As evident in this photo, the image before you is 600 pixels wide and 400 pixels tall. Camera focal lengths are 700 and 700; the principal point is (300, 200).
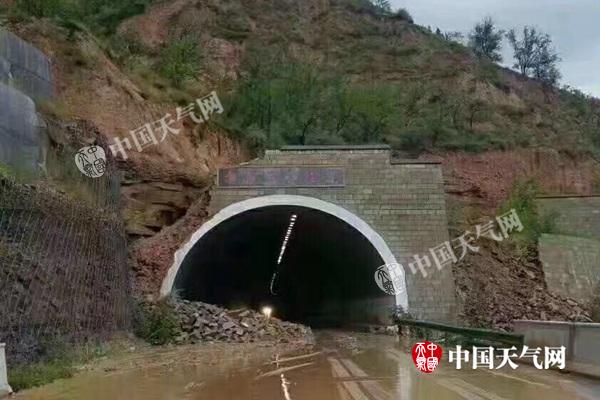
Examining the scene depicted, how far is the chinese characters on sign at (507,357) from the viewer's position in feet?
30.8

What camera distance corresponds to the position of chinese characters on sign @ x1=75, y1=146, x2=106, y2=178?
49.8 feet

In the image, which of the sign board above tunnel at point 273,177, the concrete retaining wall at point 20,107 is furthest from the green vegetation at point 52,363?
the sign board above tunnel at point 273,177

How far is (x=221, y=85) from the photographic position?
106ft

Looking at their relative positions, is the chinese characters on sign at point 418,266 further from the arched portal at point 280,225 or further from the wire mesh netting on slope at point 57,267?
the wire mesh netting on slope at point 57,267

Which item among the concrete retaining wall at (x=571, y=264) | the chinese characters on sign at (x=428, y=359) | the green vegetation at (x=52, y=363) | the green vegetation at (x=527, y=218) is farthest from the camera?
the green vegetation at (x=527, y=218)

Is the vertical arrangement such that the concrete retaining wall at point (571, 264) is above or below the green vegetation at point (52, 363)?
above

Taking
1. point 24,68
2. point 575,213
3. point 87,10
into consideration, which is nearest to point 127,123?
point 24,68

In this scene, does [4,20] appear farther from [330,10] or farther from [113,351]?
[330,10]

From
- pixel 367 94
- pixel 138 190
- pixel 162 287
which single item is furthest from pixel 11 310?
pixel 367 94

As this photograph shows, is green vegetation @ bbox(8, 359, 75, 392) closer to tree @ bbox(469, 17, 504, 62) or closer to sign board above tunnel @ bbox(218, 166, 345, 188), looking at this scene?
sign board above tunnel @ bbox(218, 166, 345, 188)

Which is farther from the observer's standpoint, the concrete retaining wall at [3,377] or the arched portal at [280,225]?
the arched portal at [280,225]

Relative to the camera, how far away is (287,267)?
103 ft

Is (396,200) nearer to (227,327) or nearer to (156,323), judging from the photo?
(227,327)

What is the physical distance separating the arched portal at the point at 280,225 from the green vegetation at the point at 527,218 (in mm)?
5826
